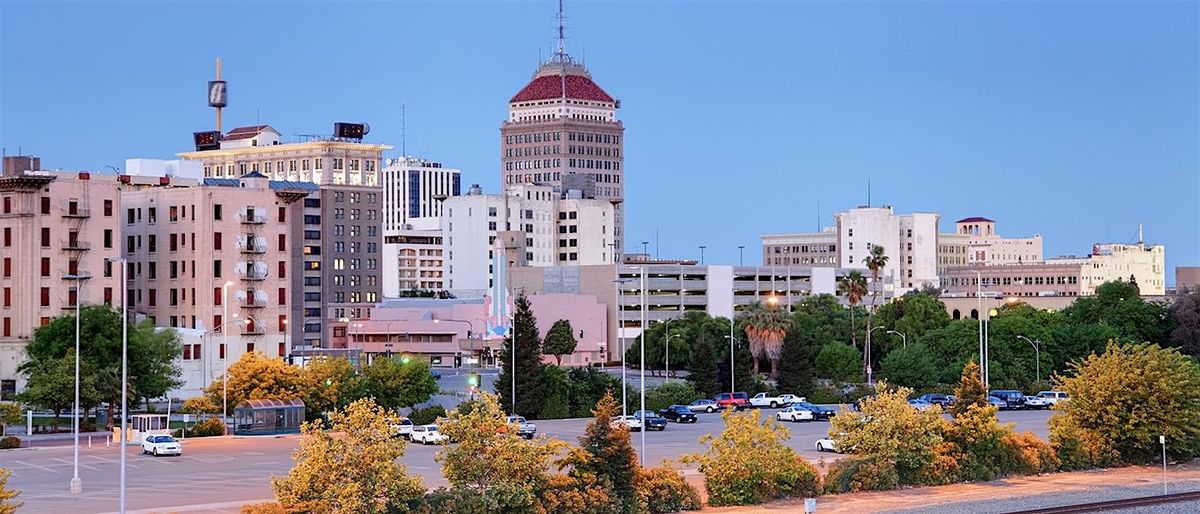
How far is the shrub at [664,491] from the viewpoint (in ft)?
204

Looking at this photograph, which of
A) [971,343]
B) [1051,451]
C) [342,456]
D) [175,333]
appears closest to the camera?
[342,456]

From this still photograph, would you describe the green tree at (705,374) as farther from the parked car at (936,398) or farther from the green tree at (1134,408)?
the green tree at (1134,408)

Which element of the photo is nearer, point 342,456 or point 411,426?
point 342,456

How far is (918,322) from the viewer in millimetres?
162875

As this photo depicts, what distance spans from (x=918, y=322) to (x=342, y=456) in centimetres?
11420

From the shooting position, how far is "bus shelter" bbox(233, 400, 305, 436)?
98.4 metres

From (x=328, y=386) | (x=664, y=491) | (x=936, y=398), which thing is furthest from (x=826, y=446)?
(x=936, y=398)

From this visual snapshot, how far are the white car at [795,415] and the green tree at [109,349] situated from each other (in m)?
37.7

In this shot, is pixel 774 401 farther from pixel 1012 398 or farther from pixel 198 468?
pixel 198 468

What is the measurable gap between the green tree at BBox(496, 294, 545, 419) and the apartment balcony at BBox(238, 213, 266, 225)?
30.7 metres

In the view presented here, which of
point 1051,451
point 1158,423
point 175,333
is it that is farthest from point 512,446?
point 175,333

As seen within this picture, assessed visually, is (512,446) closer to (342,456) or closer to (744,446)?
(342,456)

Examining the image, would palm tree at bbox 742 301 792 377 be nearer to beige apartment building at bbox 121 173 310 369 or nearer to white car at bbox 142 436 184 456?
beige apartment building at bbox 121 173 310 369

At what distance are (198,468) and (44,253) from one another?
55479 millimetres
